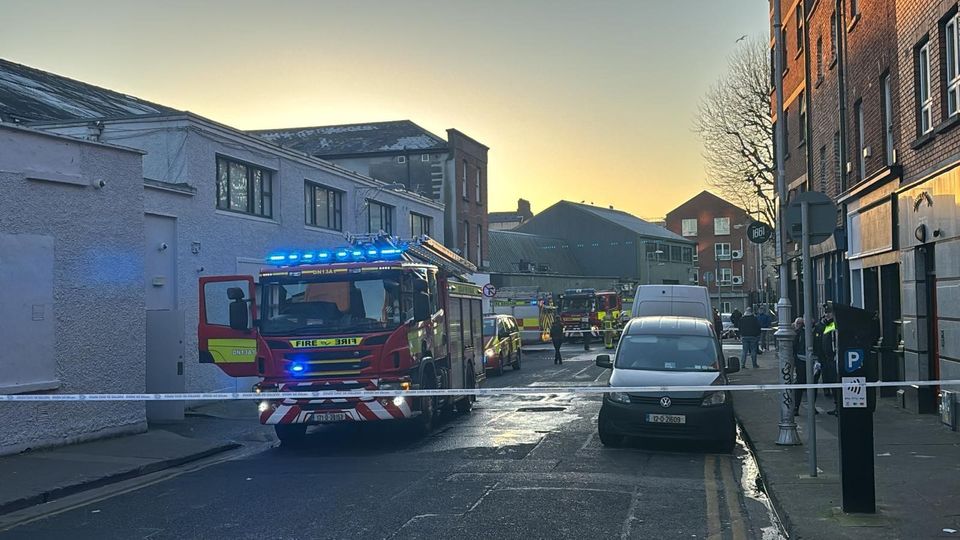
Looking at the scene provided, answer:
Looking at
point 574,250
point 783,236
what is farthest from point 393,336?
point 574,250

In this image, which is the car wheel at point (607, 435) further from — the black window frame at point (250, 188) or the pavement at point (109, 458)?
the black window frame at point (250, 188)

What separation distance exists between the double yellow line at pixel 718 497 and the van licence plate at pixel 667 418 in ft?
1.87

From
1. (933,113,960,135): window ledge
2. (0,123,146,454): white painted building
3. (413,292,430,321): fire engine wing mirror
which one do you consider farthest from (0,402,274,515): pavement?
(933,113,960,135): window ledge

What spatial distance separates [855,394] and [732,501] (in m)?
1.84

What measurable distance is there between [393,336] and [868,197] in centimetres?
1058

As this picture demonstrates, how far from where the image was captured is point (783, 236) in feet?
39.1

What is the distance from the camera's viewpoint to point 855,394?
7238 millimetres

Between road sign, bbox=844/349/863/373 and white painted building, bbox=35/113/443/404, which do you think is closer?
road sign, bbox=844/349/863/373

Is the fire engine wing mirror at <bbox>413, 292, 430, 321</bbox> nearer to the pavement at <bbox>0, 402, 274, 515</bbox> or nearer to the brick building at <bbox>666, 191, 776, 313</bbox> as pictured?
the pavement at <bbox>0, 402, 274, 515</bbox>

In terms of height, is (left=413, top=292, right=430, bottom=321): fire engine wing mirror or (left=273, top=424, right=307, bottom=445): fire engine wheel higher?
(left=413, top=292, right=430, bottom=321): fire engine wing mirror

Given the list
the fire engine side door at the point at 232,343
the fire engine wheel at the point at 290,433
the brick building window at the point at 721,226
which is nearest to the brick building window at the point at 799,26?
the fire engine side door at the point at 232,343

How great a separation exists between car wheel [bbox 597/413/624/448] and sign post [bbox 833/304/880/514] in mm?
4429

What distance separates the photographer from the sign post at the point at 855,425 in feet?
23.7

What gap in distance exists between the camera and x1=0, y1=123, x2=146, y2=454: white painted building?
459 inches
